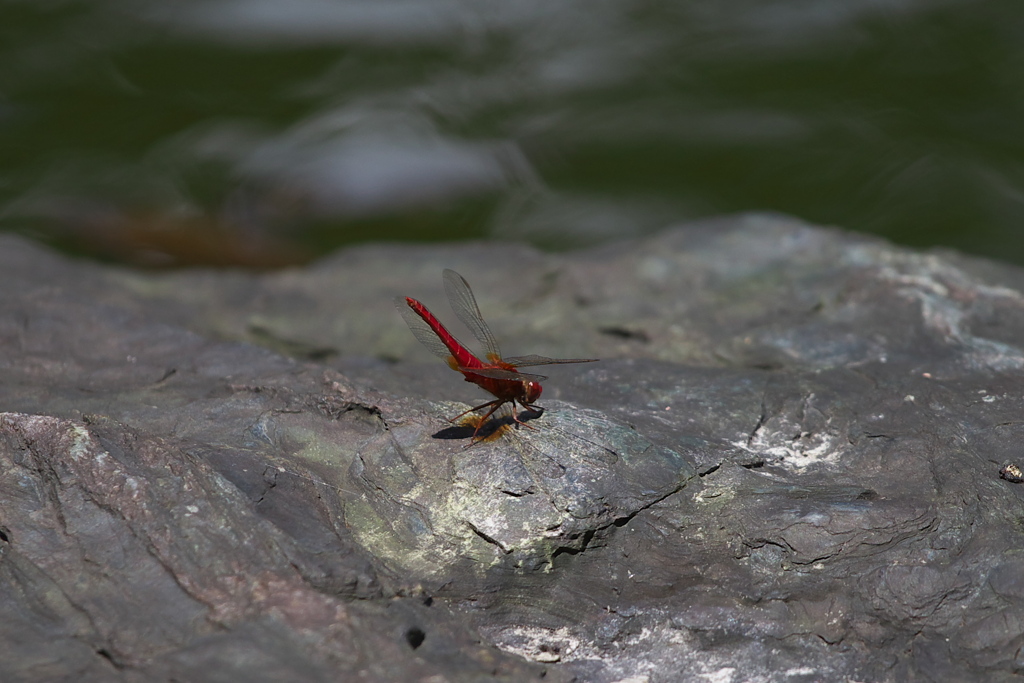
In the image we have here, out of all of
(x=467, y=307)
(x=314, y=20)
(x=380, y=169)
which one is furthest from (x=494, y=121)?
(x=467, y=307)

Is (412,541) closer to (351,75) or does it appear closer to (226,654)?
(226,654)

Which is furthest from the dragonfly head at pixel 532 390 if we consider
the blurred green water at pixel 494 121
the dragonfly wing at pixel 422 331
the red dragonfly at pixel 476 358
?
the blurred green water at pixel 494 121

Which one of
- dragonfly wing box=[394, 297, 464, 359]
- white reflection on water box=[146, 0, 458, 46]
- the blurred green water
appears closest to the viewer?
dragonfly wing box=[394, 297, 464, 359]

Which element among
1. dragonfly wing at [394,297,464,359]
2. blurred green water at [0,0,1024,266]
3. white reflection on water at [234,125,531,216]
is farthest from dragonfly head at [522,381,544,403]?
white reflection on water at [234,125,531,216]

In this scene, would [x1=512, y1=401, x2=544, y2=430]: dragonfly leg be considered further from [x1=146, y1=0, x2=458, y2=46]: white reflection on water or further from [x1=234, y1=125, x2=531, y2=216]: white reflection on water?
[x1=146, y1=0, x2=458, y2=46]: white reflection on water

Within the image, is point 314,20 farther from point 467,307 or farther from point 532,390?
point 532,390

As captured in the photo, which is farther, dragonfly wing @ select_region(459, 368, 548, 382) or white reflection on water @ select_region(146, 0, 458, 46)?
white reflection on water @ select_region(146, 0, 458, 46)

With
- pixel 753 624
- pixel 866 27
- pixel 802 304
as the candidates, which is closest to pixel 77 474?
pixel 753 624
